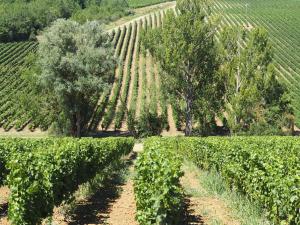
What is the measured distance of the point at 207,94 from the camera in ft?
159

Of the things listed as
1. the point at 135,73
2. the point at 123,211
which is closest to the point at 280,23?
the point at 135,73

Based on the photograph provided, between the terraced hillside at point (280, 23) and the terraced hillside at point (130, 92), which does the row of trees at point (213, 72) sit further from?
the terraced hillside at point (280, 23)

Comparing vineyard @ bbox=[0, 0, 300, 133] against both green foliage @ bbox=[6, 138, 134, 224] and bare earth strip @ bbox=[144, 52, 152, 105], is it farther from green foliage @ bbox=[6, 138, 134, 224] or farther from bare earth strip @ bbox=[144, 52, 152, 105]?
green foliage @ bbox=[6, 138, 134, 224]

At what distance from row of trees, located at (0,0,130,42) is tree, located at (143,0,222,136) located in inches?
1708

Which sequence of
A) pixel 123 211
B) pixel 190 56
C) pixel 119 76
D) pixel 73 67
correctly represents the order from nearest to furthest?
pixel 123 211, pixel 73 67, pixel 190 56, pixel 119 76

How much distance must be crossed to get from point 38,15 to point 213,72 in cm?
9671

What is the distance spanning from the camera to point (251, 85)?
157ft

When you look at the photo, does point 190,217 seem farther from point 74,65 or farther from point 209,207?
point 74,65

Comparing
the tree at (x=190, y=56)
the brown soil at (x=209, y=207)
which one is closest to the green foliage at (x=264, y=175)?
the brown soil at (x=209, y=207)

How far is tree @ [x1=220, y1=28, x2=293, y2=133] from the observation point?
4734 cm

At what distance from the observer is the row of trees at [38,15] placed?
116 meters

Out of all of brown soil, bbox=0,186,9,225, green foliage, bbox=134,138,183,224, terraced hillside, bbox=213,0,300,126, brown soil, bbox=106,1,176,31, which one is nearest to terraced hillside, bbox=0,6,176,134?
brown soil, bbox=106,1,176,31

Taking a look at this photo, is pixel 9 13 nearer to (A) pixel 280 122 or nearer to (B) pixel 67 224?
(A) pixel 280 122

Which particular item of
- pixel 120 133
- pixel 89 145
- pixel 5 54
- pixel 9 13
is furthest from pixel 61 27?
pixel 9 13
